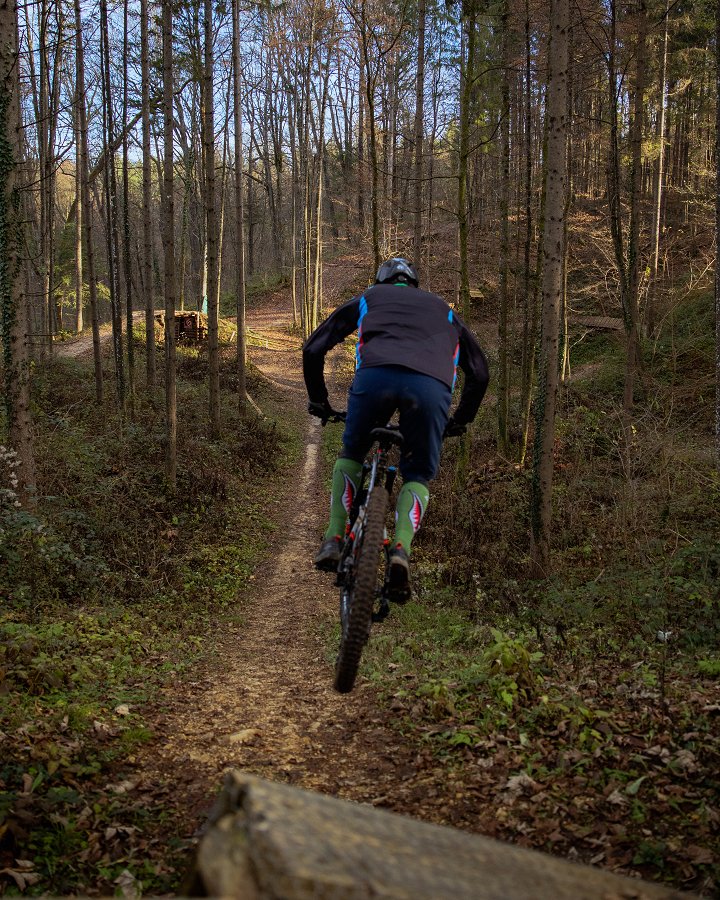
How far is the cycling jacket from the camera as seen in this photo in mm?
4617

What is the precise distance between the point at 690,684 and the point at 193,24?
70.9ft

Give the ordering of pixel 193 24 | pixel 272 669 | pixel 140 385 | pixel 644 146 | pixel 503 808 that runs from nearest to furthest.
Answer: pixel 503 808 < pixel 272 669 < pixel 193 24 < pixel 140 385 < pixel 644 146

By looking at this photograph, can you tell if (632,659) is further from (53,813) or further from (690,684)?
(53,813)

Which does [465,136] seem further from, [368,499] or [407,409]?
[368,499]

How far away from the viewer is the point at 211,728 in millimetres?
5629

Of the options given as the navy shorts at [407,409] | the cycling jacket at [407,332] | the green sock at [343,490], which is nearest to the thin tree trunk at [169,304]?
the green sock at [343,490]

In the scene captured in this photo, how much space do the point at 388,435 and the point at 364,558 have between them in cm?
90

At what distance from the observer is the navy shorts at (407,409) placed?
15.1 ft

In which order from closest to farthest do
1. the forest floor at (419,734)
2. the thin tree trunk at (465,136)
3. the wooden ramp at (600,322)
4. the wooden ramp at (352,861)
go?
the wooden ramp at (352,861) → the forest floor at (419,734) → the thin tree trunk at (465,136) → the wooden ramp at (600,322)

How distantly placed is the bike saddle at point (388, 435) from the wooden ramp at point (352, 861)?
294 cm

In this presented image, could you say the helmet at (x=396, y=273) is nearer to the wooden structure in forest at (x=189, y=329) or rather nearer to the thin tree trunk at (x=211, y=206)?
the thin tree trunk at (x=211, y=206)

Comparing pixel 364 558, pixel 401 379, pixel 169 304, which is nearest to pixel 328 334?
pixel 401 379

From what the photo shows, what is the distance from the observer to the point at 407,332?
4.68 m

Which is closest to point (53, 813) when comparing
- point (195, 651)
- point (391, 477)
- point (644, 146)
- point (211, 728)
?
point (211, 728)
